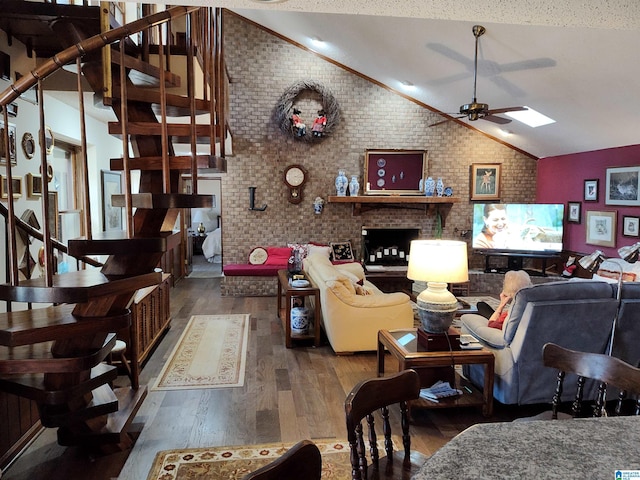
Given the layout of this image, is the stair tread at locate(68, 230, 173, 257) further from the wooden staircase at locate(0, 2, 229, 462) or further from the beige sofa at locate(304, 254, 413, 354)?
the beige sofa at locate(304, 254, 413, 354)

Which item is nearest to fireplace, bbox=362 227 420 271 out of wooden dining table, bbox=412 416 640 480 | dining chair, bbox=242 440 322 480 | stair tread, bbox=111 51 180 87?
stair tread, bbox=111 51 180 87

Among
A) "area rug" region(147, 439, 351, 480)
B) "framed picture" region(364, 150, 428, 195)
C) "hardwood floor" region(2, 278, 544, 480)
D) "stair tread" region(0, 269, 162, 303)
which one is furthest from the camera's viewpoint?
"framed picture" region(364, 150, 428, 195)

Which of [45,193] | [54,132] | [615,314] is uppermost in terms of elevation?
[54,132]

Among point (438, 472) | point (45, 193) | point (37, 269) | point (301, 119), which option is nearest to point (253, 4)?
point (45, 193)

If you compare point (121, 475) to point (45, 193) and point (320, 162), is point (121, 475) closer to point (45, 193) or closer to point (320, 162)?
point (45, 193)

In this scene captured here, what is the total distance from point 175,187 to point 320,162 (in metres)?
5.27

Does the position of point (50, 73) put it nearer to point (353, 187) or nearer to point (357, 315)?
point (357, 315)

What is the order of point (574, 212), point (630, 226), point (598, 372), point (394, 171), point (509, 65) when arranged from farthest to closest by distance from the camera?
point (394, 171) < point (574, 212) < point (630, 226) < point (509, 65) < point (598, 372)

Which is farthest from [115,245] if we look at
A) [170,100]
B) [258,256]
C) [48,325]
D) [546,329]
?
[258,256]

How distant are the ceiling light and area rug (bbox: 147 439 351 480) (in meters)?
5.57

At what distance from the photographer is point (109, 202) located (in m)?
6.21

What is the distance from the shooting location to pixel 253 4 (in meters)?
1.90

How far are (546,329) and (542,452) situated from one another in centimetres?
221

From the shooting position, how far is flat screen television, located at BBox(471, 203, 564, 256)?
24.1 ft
